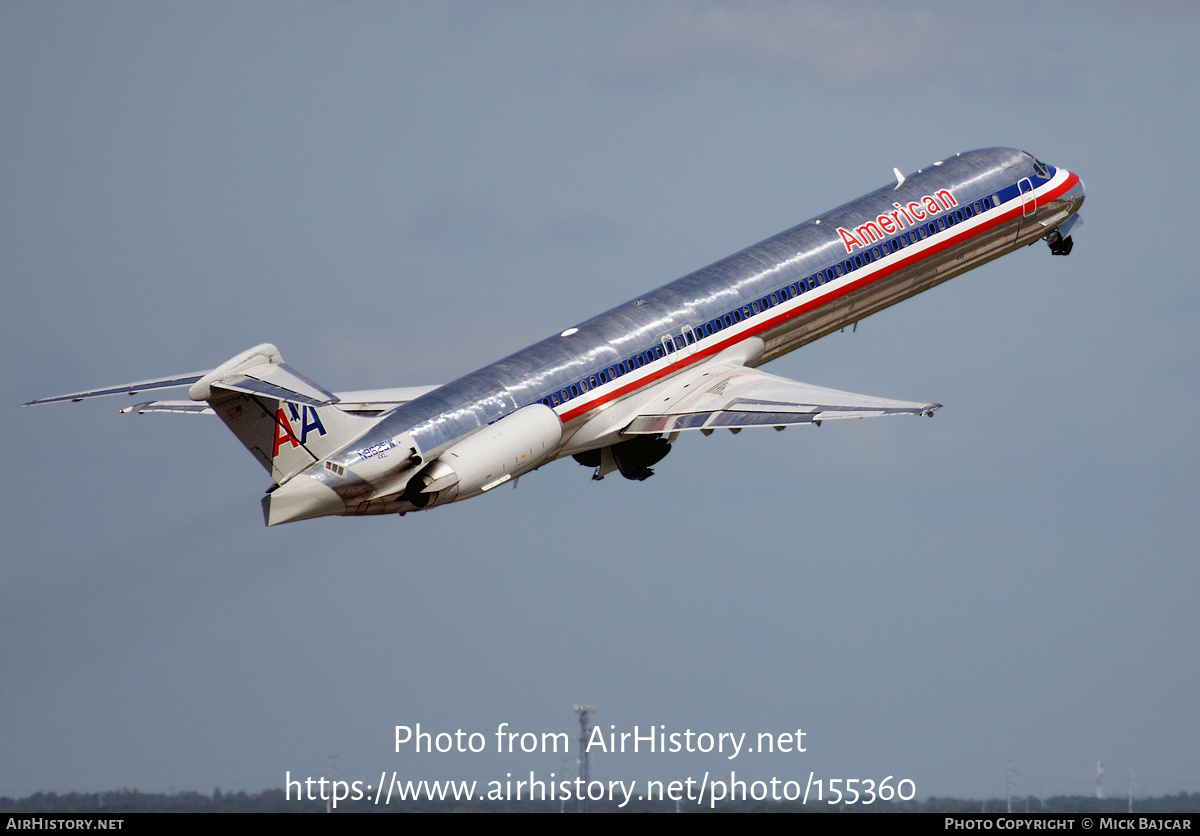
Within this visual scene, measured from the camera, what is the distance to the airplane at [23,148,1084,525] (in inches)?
1684

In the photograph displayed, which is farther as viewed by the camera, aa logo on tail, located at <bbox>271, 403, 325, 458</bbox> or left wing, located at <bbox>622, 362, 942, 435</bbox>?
left wing, located at <bbox>622, 362, 942, 435</bbox>

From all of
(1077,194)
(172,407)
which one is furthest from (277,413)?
(1077,194)

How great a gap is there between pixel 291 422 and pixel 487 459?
14.4 ft

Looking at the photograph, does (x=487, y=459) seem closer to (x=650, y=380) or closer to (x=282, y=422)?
(x=282, y=422)

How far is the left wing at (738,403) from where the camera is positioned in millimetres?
47281

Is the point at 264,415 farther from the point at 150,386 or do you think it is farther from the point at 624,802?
the point at 624,802

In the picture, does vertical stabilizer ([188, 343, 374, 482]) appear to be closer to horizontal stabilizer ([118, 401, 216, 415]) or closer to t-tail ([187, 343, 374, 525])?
t-tail ([187, 343, 374, 525])

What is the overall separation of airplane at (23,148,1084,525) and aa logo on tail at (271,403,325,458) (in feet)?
0.10

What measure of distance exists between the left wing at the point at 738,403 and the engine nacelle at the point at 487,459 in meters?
4.21

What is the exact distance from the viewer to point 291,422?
4275cm

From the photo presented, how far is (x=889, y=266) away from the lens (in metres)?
54.5

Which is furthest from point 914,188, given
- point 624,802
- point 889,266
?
point 624,802

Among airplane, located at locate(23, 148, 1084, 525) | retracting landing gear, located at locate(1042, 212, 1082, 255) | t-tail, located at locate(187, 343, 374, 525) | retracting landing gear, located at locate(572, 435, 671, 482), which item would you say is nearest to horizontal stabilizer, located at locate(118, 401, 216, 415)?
airplane, located at locate(23, 148, 1084, 525)
